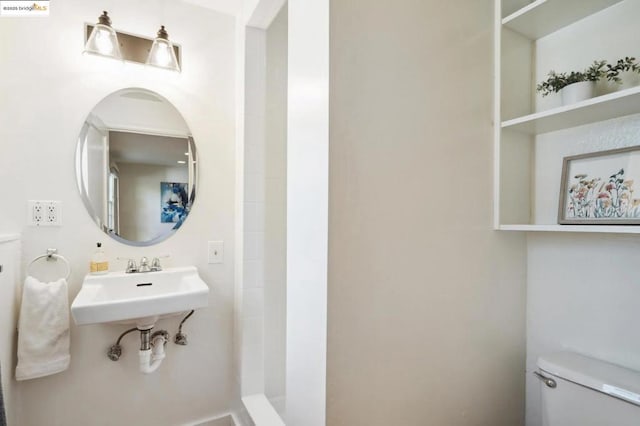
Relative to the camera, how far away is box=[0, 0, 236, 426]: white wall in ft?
4.80

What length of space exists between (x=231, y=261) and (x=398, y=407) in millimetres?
1277

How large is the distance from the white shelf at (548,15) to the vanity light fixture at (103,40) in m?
Result: 1.72

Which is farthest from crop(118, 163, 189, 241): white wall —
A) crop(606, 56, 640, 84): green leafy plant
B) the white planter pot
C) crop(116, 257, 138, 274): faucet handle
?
crop(606, 56, 640, 84): green leafy plant

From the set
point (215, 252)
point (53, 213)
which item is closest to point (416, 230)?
point (215, 252)

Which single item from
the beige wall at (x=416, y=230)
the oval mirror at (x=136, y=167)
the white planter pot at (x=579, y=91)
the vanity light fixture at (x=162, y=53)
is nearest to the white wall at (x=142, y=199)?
the oval mirror at (x=136, y=167)

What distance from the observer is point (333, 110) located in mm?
856

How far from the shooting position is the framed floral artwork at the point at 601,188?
96cm

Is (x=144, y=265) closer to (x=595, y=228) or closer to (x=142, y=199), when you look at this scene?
(x=142, y=199)

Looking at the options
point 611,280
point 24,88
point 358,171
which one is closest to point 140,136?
point 24,88


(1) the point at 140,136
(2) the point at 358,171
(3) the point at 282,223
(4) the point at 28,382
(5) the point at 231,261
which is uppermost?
(1) the point at 140,136

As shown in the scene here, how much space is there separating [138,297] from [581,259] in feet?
6.06

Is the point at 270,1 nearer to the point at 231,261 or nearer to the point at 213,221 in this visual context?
the point at 213,221

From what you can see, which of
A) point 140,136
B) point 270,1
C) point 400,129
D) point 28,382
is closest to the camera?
point 400,129

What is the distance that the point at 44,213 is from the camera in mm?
1496
